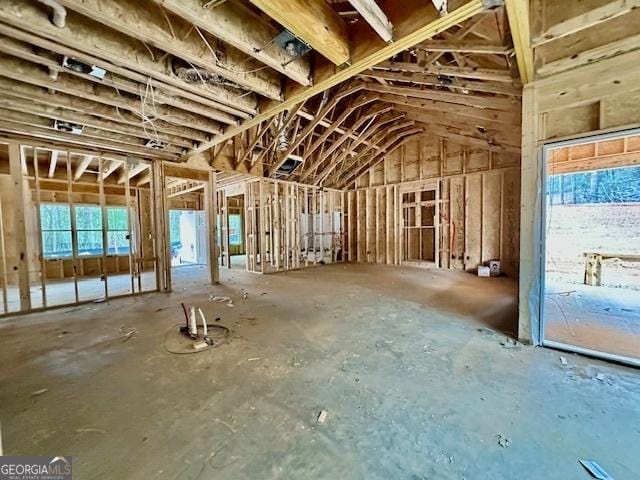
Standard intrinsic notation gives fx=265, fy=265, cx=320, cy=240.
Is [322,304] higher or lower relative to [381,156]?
lower

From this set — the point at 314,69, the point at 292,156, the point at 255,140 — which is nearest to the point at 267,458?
the point at 314,69

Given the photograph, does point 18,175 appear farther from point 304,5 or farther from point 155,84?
point 304,5

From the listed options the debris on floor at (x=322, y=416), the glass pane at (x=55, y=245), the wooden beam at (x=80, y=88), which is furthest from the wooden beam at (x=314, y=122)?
the glass pane at (x=55, y=245)

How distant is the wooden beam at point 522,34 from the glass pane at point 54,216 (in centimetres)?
1057

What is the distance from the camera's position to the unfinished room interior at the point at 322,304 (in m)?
1.67

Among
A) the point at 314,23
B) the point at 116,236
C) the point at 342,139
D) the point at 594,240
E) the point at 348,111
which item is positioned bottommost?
the point at 594,240

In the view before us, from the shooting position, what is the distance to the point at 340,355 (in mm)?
2799

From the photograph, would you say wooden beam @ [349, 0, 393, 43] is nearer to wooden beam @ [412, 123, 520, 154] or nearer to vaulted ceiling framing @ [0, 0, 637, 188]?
vaulted ceiling framing @ [0, 0, 637, 188]

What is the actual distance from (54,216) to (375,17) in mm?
10595

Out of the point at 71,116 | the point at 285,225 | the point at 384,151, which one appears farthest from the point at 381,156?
the point at 71,116

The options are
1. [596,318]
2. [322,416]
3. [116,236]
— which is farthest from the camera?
[116,236]

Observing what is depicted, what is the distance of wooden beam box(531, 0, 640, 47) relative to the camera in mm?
2145

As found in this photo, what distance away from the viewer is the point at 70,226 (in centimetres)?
639

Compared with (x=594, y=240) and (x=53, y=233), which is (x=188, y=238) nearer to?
(x=53, y=233)
